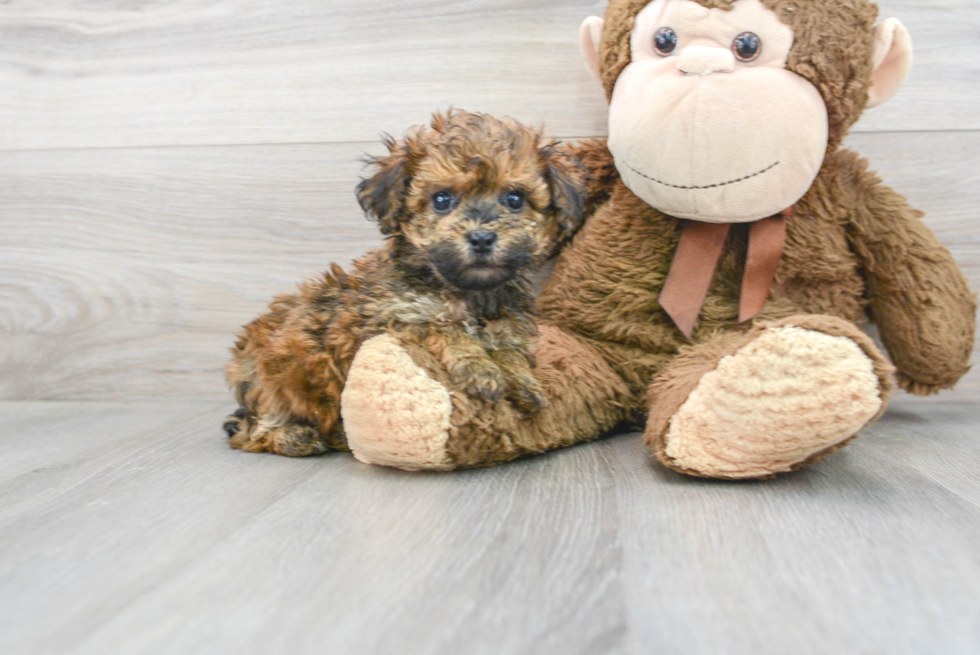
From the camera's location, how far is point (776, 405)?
108cm

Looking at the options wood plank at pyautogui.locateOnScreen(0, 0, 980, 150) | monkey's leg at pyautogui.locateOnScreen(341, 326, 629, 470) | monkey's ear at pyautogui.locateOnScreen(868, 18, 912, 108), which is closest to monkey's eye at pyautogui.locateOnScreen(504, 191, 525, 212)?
monkey's leg at pyautogui.locateOnScreen(341, 326, 629, 470)

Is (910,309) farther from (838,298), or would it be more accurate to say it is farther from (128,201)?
(128,201)

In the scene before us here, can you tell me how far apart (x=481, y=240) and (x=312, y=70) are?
2.97 feet

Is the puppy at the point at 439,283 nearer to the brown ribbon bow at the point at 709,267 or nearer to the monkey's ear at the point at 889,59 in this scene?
the brown ribbon bow at the point at 709,267

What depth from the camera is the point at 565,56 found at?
1.76 m

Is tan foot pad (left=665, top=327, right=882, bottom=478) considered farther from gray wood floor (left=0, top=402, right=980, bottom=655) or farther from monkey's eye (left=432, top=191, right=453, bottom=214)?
monkey's eye (left=432, top=191, right=453, bottom=214)

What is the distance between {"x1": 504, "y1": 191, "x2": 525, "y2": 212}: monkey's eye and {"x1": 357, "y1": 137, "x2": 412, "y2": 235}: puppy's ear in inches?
6.7

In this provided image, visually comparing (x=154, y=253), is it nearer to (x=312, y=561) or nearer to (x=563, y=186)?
(x=563, y=186)

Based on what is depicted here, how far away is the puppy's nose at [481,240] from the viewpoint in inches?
46.6

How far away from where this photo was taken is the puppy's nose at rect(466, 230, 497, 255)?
1.18 meters

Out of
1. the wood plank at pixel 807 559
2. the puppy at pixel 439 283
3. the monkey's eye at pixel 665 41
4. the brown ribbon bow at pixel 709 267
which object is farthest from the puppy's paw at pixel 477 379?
the monkey's eye at pixel 665 41

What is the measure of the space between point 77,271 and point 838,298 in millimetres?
1816

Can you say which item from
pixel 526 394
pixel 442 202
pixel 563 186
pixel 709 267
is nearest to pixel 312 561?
pixel 526 394

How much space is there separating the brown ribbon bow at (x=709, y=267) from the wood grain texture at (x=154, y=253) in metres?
0.74
